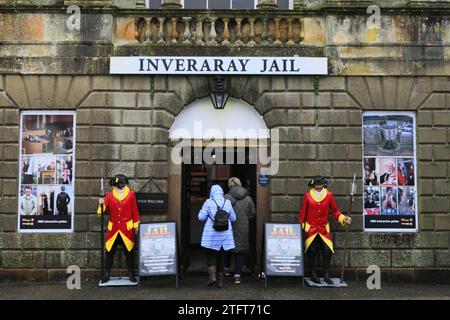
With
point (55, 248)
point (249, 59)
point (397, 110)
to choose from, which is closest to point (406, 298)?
point (397, 110)

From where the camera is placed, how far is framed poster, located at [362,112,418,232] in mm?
10758

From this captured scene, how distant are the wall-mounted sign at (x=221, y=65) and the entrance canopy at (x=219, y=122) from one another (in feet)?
2.22

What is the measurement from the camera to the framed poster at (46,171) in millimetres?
10703

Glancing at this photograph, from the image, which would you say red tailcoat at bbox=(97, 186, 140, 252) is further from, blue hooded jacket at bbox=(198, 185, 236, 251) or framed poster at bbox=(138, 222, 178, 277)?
blue hooded jacket at bbox=(198, 185, 236, 251)

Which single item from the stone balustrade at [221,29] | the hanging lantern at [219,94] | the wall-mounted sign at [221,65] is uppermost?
the stone balustrade at [221,29]

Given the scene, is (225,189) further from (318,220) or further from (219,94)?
(318,220)

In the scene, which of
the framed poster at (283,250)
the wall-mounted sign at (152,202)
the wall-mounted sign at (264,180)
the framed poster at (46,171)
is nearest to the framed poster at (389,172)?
the framed poster at (283,250)

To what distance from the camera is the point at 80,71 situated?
10758 millimetres

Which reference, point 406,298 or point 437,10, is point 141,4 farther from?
point 406,298

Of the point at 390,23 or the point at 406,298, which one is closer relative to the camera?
the point at 406,298

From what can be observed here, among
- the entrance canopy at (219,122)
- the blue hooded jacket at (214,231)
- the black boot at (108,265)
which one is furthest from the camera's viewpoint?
the entrance canopy at (219,122)

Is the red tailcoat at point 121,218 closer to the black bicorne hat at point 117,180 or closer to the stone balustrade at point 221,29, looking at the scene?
the black bicorne hat at point 117,180

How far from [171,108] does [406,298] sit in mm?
5808

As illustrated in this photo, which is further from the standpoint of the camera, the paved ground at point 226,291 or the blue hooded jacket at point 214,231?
the blue hooded jacket at point 214,231
